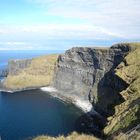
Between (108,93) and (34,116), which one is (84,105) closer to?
(108,93)

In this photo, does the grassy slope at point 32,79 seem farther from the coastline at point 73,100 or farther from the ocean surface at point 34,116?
the ocean surface at point 34,116

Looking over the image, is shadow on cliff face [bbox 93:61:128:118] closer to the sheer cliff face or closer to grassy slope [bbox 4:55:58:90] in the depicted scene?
the sheer cliff face

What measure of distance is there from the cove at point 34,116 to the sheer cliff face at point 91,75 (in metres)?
13.4

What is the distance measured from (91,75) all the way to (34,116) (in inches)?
2002

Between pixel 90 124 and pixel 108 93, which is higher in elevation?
pixel 108 93

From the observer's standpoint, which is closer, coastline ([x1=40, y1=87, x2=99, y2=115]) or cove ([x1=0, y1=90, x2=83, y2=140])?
cove ([x1=0, y1=90, x2=83, y2=140])

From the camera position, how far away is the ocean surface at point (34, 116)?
320 ft

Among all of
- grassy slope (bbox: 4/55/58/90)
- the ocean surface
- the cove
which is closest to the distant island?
grassy slope (bbox: 4/55/58/90)

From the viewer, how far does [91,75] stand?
161500 mm

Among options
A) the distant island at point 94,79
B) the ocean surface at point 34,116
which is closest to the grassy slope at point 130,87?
the distant island at point 94,79

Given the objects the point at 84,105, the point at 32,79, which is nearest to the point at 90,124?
the point at 84,105

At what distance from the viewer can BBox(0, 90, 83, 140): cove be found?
97.6m

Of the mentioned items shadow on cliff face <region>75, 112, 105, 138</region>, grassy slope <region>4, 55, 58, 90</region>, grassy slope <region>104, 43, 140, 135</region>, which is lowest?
shadow on cliff face <region>75, 112, 105, 138</region>

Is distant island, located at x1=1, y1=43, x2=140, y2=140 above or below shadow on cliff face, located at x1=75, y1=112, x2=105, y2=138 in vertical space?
above
